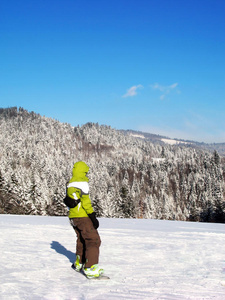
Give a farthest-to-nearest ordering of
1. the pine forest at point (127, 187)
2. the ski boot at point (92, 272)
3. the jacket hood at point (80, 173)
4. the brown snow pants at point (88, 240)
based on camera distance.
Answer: the pine forest at point (127, 187) < the jacket hood at point (80, 173) < the brown snow pants at point (88, 240) < the ski boot at point (92, 272)

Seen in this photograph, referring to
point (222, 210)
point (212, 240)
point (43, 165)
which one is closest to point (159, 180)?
point (43, 165)

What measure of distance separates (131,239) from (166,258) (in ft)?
8.00

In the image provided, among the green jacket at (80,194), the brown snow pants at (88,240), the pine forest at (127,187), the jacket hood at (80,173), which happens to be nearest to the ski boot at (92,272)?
the brown snow pants at (88,240)

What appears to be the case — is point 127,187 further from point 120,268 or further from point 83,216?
point 83,216

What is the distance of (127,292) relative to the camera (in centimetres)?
412

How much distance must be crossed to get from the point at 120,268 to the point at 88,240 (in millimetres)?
919

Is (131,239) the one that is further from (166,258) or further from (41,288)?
(41,288)

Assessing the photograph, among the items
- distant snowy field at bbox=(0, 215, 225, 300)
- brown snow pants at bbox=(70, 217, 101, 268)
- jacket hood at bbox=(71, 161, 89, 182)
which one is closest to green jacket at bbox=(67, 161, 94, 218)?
jacket hood at bbox=(71, 161, 89, 182)

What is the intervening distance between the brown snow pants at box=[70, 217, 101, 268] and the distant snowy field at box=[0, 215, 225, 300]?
0.34m

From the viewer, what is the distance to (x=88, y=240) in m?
5.32

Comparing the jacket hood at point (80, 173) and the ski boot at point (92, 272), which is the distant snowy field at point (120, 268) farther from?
the jacket hood at point (80, 173)

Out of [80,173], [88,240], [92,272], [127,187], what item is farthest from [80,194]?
[127,187]

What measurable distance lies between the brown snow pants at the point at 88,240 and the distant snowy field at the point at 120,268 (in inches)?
13.3

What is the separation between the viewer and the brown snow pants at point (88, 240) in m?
5.18
